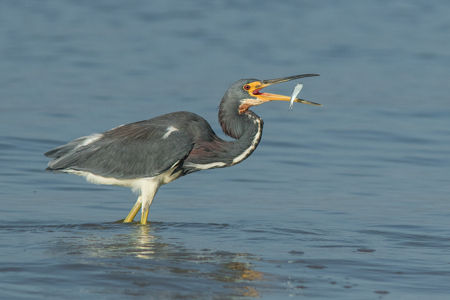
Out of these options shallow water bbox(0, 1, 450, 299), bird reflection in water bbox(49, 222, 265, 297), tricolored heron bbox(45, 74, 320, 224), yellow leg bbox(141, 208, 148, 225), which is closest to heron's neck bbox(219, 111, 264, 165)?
tricolored heron bbox(45, 74, 320, 224)

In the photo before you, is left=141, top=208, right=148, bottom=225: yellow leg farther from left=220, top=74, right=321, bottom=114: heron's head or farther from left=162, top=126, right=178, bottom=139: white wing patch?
left=220, top=74, right=321, bottom=114: heron's head

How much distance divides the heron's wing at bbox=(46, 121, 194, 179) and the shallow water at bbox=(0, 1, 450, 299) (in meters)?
0.63

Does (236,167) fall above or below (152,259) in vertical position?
above

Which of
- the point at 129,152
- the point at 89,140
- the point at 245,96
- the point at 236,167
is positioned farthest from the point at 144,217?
the point at 236,167

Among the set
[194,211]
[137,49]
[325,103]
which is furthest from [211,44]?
[194,211]

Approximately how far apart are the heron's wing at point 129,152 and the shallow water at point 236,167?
24.8 inches

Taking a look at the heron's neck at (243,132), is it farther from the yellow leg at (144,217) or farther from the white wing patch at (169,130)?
the yellow leg at (144,217)

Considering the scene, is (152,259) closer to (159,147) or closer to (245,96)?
(159,147)

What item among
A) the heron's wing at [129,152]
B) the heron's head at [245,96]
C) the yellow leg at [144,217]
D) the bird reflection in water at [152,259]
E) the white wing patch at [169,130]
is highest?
the heron's head at [245,96]

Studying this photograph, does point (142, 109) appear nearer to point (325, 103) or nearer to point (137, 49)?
point (325, 103)

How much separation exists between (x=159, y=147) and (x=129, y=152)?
444 mm

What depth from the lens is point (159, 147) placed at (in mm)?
9961

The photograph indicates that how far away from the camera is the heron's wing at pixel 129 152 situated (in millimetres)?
9883

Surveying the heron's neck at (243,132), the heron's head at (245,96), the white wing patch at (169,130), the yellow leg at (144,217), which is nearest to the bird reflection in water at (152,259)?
the yellow leg at (144,217)
